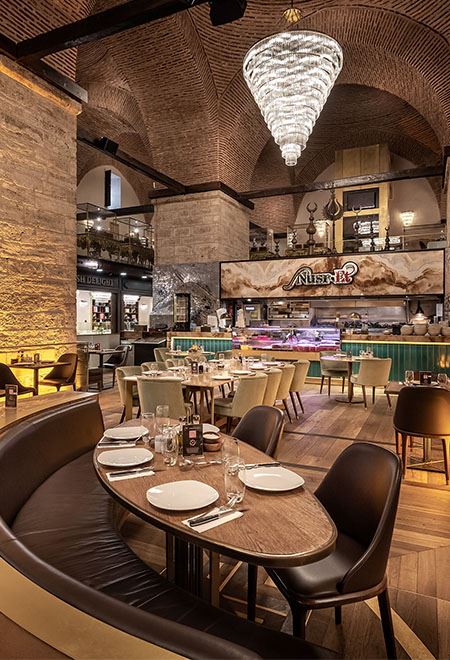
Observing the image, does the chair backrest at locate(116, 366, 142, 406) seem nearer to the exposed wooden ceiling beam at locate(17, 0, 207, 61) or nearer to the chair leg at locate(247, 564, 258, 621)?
the chair leg at locate(247, 564, 258, 621)

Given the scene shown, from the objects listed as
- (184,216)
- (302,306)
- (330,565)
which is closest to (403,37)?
(184,216)

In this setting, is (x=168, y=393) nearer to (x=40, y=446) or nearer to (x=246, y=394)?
(x=246, y=394)

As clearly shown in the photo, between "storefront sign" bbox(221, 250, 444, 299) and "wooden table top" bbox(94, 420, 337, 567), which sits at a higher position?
"storefront sign" bbox(221, 250, 444, 299)

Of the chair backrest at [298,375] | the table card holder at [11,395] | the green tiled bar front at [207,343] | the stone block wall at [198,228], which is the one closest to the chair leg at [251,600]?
the table card holder at [11,395]

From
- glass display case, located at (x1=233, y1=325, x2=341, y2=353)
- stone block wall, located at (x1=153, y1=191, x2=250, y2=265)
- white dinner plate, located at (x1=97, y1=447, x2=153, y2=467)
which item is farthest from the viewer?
stone block wall, located at (x1=153, y1=191, x2=250, y2=265)

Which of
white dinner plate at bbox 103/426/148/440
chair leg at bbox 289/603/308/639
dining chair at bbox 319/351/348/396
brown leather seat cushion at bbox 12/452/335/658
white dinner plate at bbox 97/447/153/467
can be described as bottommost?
chair leg at bbox 289/603/308/639

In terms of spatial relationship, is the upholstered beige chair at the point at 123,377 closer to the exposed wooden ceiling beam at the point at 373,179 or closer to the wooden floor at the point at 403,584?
the wooden floor at the point at 403,584

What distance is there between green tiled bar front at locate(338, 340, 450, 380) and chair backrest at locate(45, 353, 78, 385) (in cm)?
571

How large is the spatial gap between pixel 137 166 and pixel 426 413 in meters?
8.42

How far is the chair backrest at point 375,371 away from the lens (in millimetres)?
6727

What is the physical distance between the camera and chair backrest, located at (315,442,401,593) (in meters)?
1.58

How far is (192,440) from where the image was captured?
7.04 ft

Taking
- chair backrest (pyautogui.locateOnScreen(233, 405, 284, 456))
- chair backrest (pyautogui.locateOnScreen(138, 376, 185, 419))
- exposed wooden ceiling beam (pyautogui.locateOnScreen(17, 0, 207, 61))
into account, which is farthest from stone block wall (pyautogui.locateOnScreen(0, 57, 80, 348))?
chair backrest (pyautogui.locateOnScreen(233, 405, 284, 456))

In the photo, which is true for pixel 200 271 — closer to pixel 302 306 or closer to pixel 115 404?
pixel 302 306
